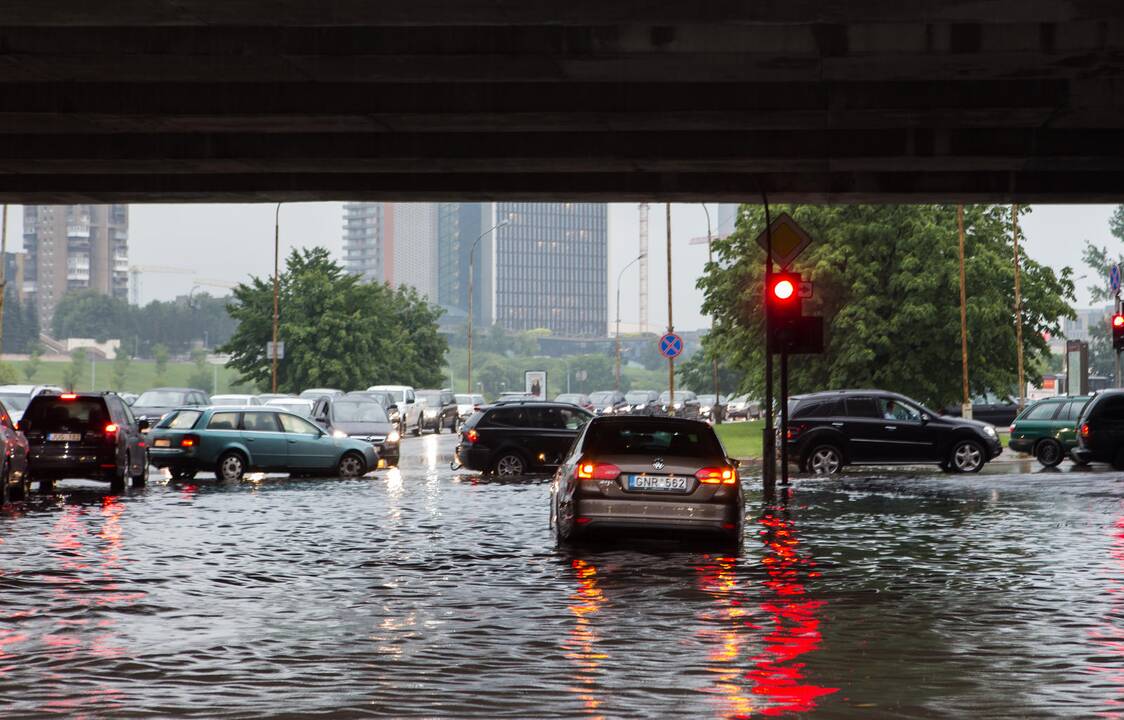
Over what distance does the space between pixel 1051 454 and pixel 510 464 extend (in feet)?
42.7

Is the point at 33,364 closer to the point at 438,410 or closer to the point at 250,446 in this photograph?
the point at 438,410

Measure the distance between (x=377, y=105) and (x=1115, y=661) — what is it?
11909 millimetres

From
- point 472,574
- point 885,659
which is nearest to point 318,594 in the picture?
point 472,574

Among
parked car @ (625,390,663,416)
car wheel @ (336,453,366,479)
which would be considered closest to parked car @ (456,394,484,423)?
parked car @ (625,390,663,416)

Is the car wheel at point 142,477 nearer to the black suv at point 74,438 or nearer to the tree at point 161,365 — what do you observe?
the black suv at point 74,438

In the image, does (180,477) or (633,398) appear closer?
(180,477)

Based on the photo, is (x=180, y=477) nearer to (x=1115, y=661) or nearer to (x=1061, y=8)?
(x=1061, y=8)

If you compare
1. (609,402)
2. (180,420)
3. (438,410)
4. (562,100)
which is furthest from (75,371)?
(562,100)

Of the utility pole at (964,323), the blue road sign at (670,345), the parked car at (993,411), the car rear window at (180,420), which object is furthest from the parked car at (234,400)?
the parked car at (993,411)

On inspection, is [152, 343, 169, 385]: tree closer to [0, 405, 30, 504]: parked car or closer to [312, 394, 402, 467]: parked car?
[312, 394, 402, 467]: parked car

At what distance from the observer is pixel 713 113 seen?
64.5 feet

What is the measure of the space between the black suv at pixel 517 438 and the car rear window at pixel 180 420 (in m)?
5.28

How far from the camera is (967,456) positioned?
3534 cm

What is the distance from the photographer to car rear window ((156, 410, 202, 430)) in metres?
33.2
